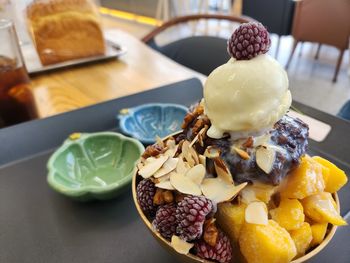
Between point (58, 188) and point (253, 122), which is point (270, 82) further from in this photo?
point (58, 188)

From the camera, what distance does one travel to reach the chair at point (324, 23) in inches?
87.3

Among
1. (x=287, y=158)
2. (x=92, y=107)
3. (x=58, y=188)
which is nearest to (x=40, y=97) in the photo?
(x=92, y=107)

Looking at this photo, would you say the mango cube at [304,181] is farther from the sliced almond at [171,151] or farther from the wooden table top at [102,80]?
the wooden table top at [102,80]

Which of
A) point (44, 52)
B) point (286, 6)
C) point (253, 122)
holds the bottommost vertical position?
point (286, 6)

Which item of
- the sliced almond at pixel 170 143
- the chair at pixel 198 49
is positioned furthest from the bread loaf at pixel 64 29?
the sliced almond at pixel 170 143

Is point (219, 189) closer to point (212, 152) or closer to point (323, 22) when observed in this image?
point (212, 152)

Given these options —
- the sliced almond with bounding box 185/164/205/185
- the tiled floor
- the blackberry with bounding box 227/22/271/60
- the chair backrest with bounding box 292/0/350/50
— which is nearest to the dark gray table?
the sliced almond with bounding box 185/164/205/185

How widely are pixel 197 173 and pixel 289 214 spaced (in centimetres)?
12

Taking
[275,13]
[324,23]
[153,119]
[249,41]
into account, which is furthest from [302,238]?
[275,13]

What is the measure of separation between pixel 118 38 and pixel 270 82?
108 centimetres

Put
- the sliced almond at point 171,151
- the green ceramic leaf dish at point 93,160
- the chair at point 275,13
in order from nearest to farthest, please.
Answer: the sliced almond at point 171,151
the green ceramic leaf dish at point 93,160
the chair at point 275,13

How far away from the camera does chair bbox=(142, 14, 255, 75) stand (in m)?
1.18

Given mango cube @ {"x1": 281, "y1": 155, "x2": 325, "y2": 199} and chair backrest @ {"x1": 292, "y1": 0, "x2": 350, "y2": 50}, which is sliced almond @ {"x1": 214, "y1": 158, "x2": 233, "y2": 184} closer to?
mango cube @ {"x1": 281, "y1": 155, "x2": 325, "y2": 199}

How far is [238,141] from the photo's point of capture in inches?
16.0
